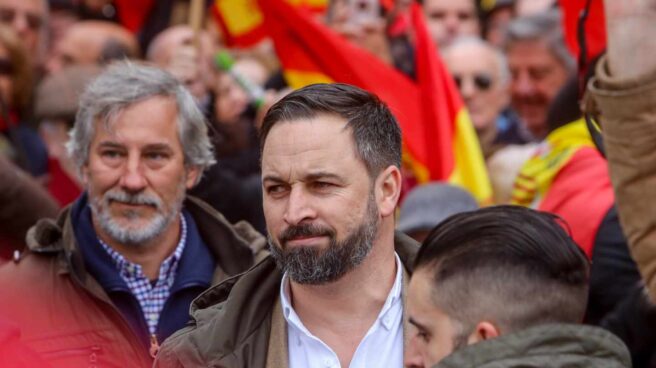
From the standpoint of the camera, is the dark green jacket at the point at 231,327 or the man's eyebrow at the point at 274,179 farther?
the man's eyebrow at the point at 274,179

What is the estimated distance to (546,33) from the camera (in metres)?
7.58

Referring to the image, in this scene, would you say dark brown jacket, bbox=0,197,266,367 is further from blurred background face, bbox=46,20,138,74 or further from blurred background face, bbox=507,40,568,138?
blurred background face, bbox=46,20,138,74

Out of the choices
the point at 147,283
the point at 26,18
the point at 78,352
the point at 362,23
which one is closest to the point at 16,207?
the point at 147,283

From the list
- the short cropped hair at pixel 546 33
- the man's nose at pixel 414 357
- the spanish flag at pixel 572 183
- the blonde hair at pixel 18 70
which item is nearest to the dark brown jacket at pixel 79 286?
the man's nose at pixel 414 357

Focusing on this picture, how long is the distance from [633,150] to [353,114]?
1497mm

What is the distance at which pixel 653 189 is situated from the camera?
110 inches

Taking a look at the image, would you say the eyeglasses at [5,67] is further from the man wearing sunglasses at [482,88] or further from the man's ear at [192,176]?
the man wearing sunglasses at [482,88]

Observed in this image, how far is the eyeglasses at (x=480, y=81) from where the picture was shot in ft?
27.9

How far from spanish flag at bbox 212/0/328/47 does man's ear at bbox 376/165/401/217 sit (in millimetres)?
4847

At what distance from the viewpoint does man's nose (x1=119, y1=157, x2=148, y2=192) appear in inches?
198

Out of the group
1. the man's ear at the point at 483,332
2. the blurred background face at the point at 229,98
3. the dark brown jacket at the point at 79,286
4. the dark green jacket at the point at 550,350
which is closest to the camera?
the dark green jacket at the point at 550,350

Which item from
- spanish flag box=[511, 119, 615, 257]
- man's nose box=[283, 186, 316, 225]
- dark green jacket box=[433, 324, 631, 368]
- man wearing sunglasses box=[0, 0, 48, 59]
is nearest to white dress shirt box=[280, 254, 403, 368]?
man's nose box=[283, 186, 316, 225]

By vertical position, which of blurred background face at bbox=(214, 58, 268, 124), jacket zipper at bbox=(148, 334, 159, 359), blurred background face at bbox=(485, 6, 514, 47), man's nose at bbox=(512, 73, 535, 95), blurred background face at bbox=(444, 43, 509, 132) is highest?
jacket zipper at bbox=(148, 334, 159, 359)

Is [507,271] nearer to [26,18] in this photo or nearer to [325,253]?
[325,253]
